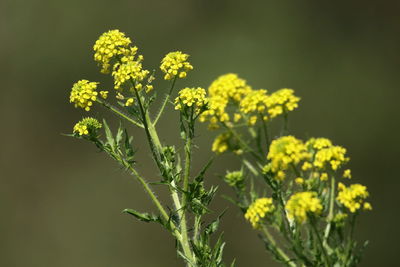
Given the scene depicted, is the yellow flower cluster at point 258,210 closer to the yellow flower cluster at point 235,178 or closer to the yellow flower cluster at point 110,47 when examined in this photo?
the yellow flower cluster at point 235,178

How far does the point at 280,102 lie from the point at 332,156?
41cm

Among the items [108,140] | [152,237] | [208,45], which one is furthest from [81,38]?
[108,140]

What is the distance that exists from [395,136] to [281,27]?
2.35 metres

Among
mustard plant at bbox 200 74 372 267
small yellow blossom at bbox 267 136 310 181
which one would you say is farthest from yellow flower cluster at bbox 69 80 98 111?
small yellow blossom at bbox 267 136 310 181

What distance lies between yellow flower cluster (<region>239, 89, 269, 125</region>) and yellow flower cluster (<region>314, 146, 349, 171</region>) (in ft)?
1.36

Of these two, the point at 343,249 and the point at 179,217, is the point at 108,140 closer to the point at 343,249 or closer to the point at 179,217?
the point at 179,217

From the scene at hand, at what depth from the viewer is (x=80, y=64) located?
8.64 meters

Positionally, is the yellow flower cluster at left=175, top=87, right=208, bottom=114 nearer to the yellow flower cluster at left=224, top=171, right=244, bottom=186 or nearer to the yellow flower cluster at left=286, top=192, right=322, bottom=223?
the yellow flower cluster at left=286, top=192, right=322, bottom=223

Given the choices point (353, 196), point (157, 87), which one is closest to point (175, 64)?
point (353, 196)

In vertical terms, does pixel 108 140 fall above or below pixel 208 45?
below

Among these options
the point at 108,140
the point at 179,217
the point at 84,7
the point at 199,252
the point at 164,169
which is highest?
the point at 84,7

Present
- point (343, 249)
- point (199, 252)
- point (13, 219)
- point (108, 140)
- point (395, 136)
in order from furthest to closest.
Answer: point (13, 219) < point (395, 136) < point (343, 249) < point (108, 140) < point (199, 252)

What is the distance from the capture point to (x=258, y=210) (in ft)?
7.90

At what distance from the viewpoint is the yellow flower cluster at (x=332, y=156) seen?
7.50 feet
